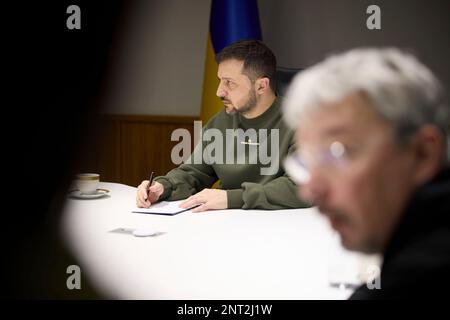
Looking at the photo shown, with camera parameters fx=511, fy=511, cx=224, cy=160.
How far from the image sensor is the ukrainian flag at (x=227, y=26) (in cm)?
272

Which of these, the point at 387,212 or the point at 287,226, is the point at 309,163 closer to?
the point at 387,212

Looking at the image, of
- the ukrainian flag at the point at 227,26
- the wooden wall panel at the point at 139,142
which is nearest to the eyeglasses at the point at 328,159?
the ukrainian flag at the point at 227,26

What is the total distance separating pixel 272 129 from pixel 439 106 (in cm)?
136

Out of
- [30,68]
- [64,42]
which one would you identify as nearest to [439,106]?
[30,68]

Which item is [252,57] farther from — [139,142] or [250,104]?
[139,142]

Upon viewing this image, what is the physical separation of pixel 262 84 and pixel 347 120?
140cm

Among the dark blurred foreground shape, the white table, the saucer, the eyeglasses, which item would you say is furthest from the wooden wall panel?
the eyeglasses

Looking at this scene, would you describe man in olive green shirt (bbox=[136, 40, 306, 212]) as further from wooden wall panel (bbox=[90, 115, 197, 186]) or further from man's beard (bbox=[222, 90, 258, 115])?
wooden wall panel (bbox=[90, 115, 197, 186])

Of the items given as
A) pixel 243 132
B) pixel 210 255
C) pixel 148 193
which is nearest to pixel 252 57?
pixel 243 132

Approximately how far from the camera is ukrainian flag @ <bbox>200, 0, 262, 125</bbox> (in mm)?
2719

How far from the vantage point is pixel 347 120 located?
0.60m

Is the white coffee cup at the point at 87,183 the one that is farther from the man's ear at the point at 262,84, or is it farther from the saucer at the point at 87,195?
the man's ear at the point at 262,84

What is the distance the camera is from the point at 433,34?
2.29 metres
